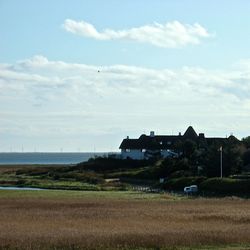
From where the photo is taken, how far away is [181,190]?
307ft

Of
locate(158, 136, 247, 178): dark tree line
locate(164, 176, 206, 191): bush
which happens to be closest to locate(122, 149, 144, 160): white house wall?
locate(158, 136, 247, 178): dark tree line

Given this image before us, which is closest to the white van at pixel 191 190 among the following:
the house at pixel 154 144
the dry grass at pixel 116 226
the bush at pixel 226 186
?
the bush at pixel 226 186

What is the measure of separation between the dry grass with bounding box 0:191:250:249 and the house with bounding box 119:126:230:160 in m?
95.9

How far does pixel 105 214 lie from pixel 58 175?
8134 centimetres

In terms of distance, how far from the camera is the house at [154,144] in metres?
158

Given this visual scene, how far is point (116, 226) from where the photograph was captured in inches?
1538

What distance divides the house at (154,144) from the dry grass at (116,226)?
3776 inches

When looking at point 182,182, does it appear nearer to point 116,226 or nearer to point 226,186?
point 226,186

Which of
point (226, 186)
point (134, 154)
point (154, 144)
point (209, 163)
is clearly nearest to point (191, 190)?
point (226, 186)

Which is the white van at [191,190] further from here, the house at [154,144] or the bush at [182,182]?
the house at [154,144]

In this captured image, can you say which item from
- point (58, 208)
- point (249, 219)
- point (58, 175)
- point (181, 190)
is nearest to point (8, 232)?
point (249, 219)

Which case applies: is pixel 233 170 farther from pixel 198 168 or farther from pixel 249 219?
pixel 249 219

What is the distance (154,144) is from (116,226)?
121m

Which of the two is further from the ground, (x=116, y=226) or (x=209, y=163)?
(x=209, y=163)
